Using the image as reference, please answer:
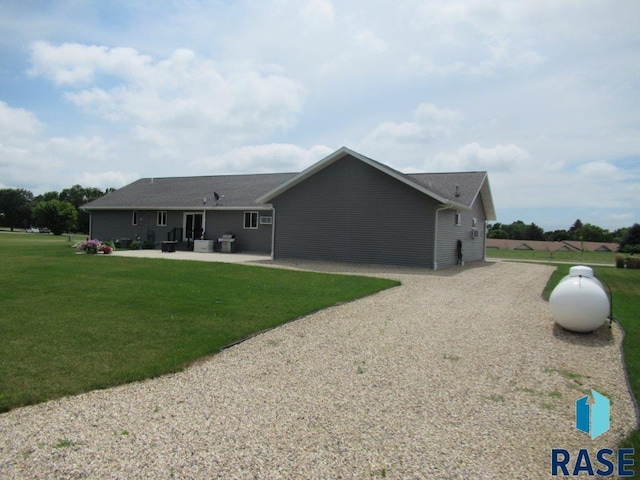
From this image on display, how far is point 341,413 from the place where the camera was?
14.3 ft

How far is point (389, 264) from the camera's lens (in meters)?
18.5

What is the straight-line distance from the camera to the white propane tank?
7.50 metres

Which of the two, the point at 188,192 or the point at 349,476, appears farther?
the point at 188,192

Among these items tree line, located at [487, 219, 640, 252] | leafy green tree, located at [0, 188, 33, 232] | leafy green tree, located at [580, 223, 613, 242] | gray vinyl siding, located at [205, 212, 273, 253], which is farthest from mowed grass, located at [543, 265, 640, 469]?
leafy green tree, located at [0, 188, 33, 232]

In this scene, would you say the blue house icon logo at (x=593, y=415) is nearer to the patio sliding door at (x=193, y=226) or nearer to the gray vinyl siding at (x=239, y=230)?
the gray vinyl siding at (x=239, y=230)

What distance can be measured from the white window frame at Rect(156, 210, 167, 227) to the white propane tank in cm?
2313

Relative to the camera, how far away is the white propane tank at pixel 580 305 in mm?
7496

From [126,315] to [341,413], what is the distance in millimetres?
5044

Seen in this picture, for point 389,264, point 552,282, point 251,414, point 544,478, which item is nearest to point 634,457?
point 544,478

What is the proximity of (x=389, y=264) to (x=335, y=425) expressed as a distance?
14.6 metres

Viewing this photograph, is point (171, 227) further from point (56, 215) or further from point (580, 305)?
point (56, 215)

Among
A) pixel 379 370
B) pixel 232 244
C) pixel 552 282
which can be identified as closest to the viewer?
pixel 379 370

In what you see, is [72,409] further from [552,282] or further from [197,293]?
[552,282]

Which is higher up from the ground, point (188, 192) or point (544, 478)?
point (188, 192)
